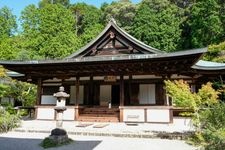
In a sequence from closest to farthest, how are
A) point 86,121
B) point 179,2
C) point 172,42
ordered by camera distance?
point 86,121 < point 172,42 < point 179,2

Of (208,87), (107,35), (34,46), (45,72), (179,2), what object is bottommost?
(208,87)

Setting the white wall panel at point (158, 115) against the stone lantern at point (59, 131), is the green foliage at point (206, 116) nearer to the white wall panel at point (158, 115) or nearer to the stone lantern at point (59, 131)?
the white wall panel at point (158, 115)

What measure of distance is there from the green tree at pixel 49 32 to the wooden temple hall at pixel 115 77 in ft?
63.7

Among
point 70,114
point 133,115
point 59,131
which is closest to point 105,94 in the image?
point 70,114

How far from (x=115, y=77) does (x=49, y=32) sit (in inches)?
1015

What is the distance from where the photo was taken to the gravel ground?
9602mm

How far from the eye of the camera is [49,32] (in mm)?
40094

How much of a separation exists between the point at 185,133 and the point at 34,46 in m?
31.0

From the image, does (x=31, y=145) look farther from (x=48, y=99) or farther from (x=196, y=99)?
(x=48, y=99)

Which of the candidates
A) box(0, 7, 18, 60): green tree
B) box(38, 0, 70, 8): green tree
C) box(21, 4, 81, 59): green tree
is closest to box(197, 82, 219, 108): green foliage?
box(21, 4, 81, 59): green tree

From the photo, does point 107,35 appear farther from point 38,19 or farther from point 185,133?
point 38,19

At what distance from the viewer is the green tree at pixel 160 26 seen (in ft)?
125

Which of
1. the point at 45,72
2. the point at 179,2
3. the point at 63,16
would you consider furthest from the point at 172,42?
the point at 45,72

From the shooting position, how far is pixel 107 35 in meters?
19.0
